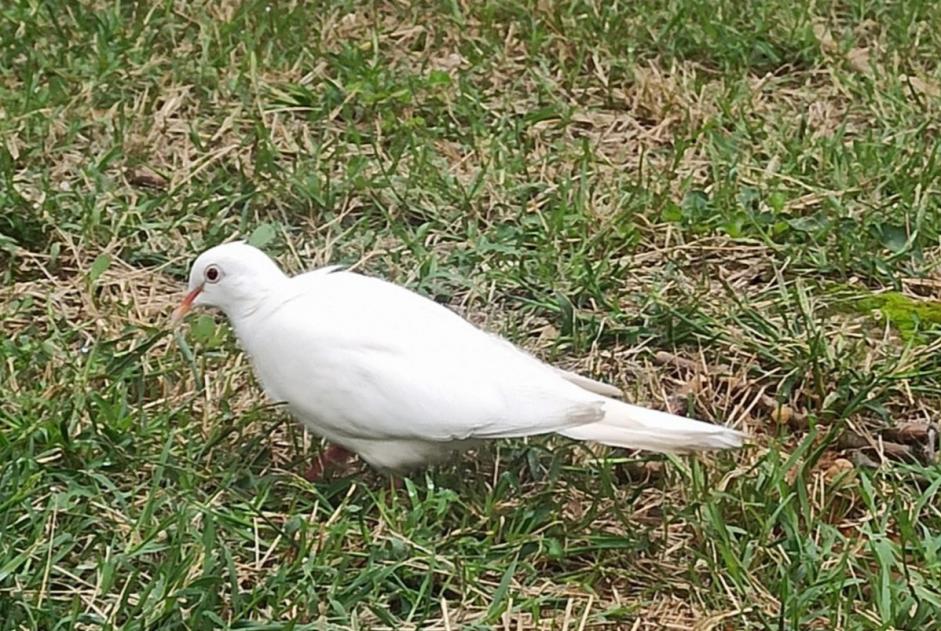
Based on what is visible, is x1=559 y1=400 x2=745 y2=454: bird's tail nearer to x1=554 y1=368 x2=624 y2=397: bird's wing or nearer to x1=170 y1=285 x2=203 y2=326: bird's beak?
x1=554 y1=368 x2=624 y2=397: bird's wing

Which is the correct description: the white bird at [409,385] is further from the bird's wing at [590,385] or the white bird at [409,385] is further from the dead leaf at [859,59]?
the dead leaf at [859,59]

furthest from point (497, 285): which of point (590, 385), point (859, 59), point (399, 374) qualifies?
point (859, 59)

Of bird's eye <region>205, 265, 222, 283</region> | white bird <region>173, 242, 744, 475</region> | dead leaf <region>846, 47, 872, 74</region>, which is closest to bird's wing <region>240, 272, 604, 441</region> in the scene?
white bird <region>173, 242, 744, 475</region>

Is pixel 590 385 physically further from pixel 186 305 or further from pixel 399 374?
pixel 186 305

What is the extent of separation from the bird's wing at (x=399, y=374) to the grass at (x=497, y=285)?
0.61 ft

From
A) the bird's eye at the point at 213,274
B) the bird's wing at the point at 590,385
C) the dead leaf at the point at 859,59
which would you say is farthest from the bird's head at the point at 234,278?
the dead leaf at the point at 859,59

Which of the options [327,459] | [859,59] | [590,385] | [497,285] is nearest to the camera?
[590,385]

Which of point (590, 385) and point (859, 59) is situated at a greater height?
point (590, 385)

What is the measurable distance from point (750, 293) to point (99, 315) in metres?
1.60

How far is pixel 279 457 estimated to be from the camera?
297cm

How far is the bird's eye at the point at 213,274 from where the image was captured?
2.90m

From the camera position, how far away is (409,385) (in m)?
2.64

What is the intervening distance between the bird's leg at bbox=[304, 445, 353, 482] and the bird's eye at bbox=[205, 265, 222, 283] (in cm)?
42

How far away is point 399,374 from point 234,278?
1.47 ft
